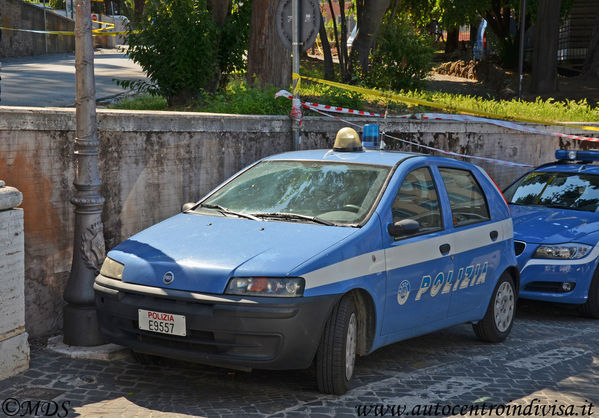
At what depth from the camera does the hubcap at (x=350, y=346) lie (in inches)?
225

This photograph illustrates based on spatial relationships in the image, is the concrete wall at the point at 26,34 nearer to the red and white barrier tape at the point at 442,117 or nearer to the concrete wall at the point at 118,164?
the red and white barrier tape at the point at 442,117

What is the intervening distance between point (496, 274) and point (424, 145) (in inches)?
220

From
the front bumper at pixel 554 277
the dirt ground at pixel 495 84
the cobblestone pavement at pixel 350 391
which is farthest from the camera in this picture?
the dirt ground at pixel 495 84

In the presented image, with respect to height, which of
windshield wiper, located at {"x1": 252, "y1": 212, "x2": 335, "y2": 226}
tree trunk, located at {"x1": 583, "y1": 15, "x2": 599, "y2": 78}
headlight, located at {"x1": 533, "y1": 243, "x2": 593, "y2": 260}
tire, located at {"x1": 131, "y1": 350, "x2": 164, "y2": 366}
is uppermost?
tree trunk, located at {"x1": 583, "y1": 15, "x2": 599, "y2": 78}

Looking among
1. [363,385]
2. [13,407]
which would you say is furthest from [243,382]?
[13,407]

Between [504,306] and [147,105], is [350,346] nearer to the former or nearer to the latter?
[504,306]

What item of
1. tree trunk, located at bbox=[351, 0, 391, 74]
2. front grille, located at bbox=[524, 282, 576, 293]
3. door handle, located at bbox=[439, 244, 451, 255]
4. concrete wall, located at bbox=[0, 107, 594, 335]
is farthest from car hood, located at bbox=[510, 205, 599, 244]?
tree trunk, located at bbox=[351, 0, 391, 74]

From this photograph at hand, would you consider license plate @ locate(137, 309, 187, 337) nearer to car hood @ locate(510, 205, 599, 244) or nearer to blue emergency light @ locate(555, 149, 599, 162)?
car hood @ locate(510, 205, 599, 244)

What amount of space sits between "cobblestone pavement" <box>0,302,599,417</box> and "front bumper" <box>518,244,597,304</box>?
1.47 metres

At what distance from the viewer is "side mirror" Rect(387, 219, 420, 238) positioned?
618 cm

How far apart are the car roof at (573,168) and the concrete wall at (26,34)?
24.6 m

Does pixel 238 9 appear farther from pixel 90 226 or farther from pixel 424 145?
pixel 90 226

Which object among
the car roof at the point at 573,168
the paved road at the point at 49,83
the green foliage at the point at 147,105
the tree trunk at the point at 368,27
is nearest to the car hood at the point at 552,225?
the car roof at the point at 573,168

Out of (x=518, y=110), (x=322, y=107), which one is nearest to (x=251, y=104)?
(x=322, y=107)
